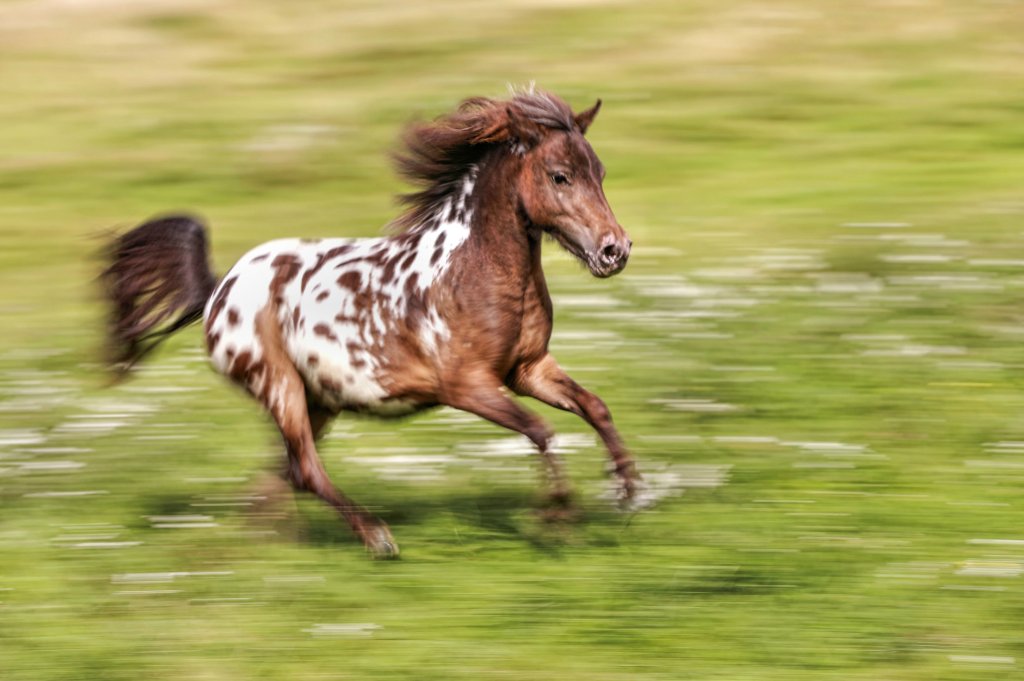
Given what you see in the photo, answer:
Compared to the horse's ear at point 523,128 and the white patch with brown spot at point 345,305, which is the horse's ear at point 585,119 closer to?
the horse's ear at point 523,128

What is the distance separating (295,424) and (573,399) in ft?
3.75

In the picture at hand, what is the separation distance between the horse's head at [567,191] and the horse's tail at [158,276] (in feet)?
5.67

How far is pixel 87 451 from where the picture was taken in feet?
29.4

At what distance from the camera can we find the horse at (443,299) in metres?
6.67

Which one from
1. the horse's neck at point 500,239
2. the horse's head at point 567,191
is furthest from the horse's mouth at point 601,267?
the horse's neck at point 500,239

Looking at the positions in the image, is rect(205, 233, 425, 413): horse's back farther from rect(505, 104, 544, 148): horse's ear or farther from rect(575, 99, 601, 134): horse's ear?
rect(575, 99, 601, 134): horse's ear

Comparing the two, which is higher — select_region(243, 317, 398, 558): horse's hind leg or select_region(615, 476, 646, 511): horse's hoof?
select_region(243, 317, 398, 558): horse's hind leg

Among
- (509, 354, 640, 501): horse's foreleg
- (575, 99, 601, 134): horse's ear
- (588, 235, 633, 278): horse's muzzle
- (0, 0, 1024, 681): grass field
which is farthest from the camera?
(509, 354, 640, 501): horse's foreleg

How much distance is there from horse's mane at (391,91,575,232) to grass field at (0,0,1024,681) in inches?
55.1

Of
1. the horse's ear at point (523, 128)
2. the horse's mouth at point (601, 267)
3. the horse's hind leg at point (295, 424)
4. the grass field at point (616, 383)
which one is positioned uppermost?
the horse's ear at point (523, 128)

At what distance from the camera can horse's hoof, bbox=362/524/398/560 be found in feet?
22.7

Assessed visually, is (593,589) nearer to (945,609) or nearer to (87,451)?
(945,609)

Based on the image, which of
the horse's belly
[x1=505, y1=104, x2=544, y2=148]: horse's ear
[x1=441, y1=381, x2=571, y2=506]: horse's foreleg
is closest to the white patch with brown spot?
the horse's belly

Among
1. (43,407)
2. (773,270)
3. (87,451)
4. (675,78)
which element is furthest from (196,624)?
(675,78)
